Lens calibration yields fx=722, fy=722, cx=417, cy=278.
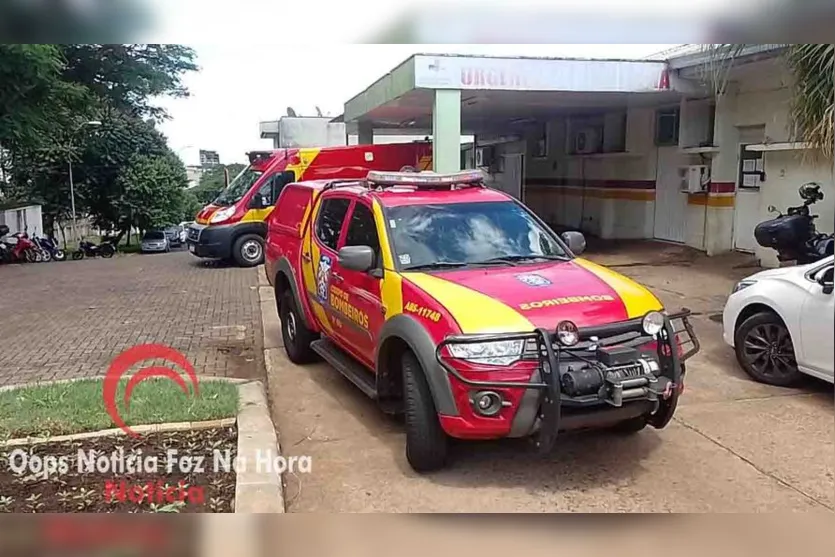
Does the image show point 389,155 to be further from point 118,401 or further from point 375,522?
point 375,522

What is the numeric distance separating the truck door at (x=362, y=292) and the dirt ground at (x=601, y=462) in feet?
2.06

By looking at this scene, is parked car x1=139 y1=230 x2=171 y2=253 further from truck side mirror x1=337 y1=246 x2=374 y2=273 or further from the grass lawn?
truck side mirror x1=337 y1=246 x2=374 y2=273

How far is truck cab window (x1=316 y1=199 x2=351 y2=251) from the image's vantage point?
592 cm

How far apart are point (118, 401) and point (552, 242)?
3477mm

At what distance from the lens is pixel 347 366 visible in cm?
575

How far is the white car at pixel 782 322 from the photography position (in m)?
5.40

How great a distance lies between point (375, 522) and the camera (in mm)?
3576

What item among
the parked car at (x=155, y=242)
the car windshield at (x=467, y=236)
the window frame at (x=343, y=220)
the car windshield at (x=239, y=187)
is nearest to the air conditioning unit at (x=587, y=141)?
the car windshield at (x=239, y=187)

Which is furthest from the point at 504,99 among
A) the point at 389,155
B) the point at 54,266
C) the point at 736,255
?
the point at 54,266

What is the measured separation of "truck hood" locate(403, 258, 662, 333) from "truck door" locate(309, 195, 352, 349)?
3.71ft

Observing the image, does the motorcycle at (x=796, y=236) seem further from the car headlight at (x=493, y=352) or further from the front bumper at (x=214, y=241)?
the front bumper at (x=214, y=241)

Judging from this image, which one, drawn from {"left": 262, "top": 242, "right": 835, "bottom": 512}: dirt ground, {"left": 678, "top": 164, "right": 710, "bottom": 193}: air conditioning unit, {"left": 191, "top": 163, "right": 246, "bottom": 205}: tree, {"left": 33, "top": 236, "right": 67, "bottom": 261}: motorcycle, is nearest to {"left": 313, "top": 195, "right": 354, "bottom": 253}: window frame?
{"left": 262, "top": 242, "right": 835, "bottom": 512}: dirt ground

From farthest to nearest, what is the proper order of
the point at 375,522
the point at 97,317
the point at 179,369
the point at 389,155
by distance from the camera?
the point at 389,155 < the point at 97,317 < the point at 179,369 < the point at 375,522

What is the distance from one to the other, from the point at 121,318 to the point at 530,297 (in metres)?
6.85
